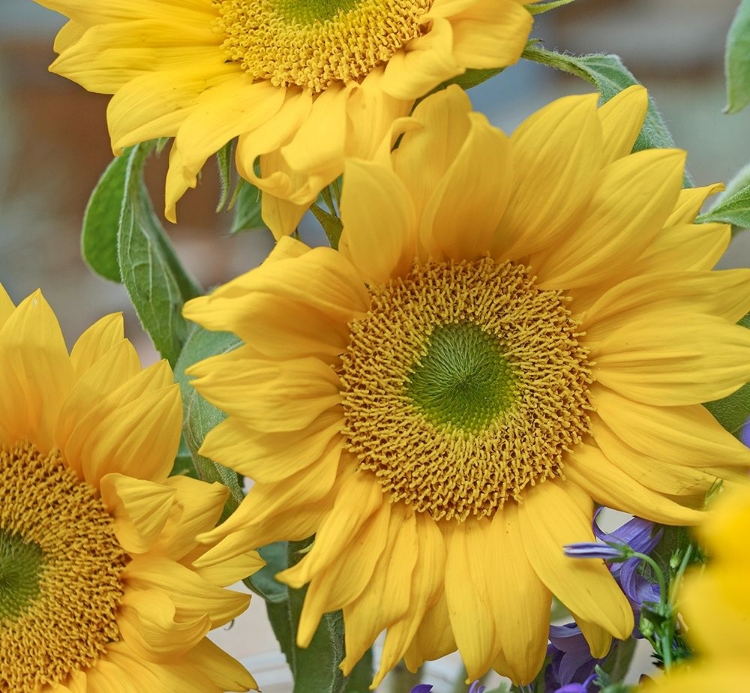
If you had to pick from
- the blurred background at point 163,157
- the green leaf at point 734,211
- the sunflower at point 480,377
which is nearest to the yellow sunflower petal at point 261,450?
the sunflower at point 480,377

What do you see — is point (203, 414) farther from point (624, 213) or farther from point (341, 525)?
point (624, 213)

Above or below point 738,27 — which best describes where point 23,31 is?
below

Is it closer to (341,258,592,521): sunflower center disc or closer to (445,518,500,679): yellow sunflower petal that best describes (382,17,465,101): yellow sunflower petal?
(341,258,592,521): sunflower center disc

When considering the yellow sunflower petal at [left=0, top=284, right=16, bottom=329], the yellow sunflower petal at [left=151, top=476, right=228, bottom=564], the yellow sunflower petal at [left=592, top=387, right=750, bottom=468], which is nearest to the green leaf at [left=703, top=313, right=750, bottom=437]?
the yellow sunflower petal at [left=592, top=387, right=750, bottom=468]

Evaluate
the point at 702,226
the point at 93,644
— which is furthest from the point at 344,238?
the point at 93,644

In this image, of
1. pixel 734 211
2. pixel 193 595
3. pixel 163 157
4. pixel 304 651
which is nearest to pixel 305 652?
pixel 304 651

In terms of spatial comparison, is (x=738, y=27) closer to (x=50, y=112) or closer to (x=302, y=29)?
(x=302, y=29)
